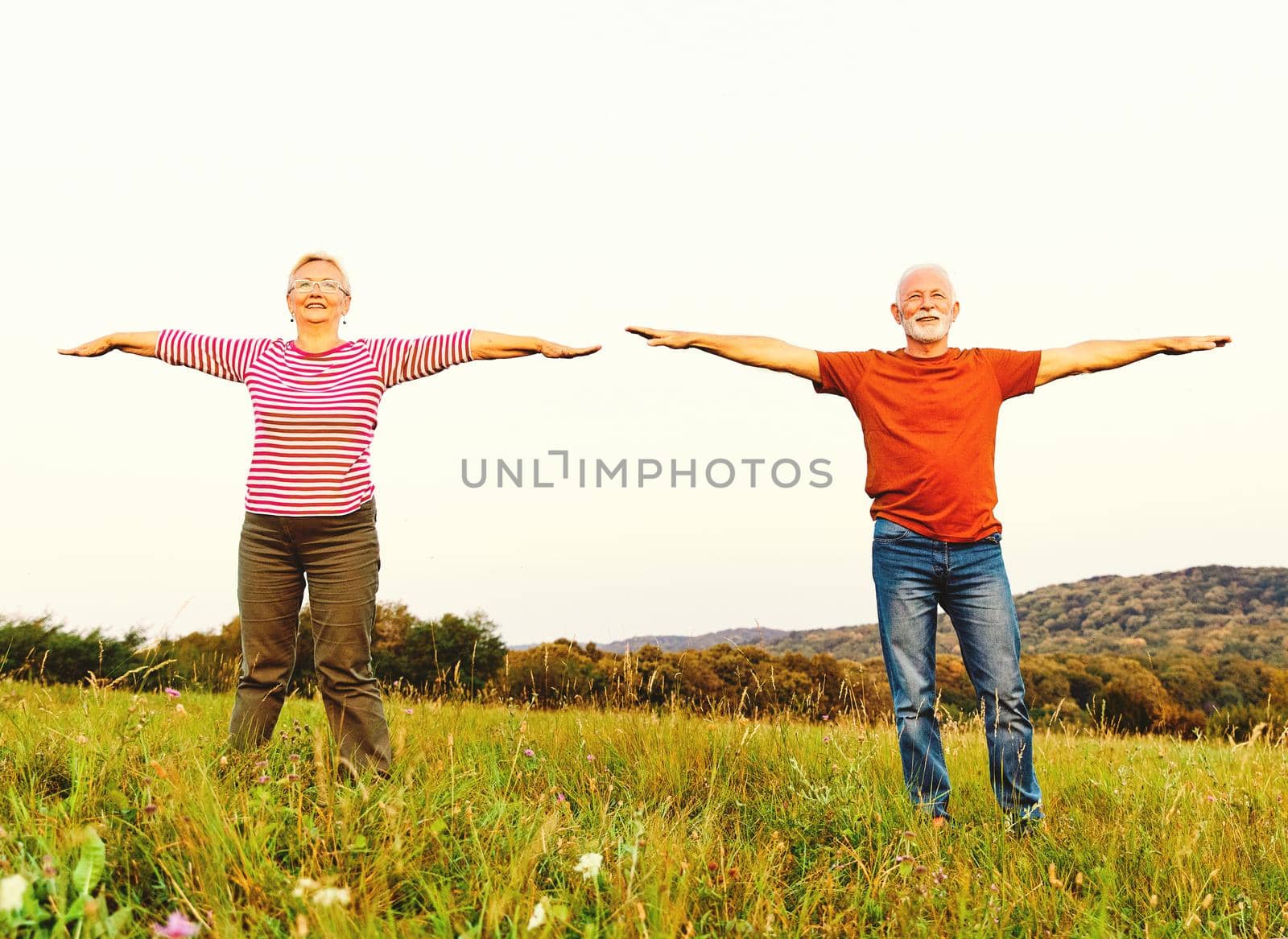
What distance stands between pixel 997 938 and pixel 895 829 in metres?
1.04

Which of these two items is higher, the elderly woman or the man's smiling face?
the man's smiling face

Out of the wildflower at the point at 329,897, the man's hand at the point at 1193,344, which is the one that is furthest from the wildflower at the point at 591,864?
the man's hand at the point at 1193,344

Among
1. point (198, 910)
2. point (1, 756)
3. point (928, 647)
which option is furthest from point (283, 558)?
point (928, 647)

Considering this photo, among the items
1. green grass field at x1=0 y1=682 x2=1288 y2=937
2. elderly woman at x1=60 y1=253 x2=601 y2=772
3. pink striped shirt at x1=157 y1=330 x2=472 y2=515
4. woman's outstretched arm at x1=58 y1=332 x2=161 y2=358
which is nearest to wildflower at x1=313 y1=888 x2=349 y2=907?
green grass field at x1=0 y1=682 x2=1288 y2=937

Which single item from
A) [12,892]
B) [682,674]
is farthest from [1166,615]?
[12,892]

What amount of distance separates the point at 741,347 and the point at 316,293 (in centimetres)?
214

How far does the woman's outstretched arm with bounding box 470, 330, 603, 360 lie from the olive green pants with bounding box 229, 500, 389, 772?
912 mm

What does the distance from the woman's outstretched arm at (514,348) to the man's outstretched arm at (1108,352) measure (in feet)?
8.08

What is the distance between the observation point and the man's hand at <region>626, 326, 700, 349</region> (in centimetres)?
477

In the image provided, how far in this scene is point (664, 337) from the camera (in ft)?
15.7

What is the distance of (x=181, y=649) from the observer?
1180 centimetres

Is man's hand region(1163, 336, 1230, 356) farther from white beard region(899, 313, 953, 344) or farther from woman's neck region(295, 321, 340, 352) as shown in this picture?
woman's neck region(295, 321, 340, 352)

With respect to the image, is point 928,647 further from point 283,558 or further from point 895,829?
point 283,558

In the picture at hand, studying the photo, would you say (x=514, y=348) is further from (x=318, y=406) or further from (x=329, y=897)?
(x=329, y=897)
